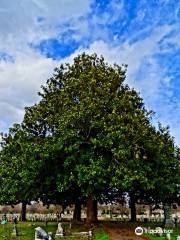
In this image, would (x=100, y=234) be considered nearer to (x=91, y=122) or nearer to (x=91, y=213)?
(x=91, y=213)

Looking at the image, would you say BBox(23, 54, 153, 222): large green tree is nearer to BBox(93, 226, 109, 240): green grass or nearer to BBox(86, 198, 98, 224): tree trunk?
BBox(86, 198, 98, 224): tree trunk

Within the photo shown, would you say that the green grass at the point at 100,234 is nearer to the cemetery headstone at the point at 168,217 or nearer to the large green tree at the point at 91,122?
the large green tree at the point at 91,122

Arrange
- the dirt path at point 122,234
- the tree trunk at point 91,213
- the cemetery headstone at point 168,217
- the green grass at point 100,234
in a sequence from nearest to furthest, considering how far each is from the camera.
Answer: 1. the green grass at point 100,234
2. the dirt path at point 122,234
3. the tree trunk at point 91,213
4. the cemetery headstone at point 168,217

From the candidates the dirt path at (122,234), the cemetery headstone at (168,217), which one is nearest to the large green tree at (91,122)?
the dirt path at (122,234)

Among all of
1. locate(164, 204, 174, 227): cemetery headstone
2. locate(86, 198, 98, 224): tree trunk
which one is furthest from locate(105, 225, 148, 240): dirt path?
locate(164, 204, 174, 227): cemetery headstone

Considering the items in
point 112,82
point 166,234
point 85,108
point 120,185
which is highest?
point 112,82

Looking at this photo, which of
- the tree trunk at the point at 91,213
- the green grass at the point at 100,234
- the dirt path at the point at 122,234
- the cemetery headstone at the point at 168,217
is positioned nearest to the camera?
the green grass at the point at 100,234

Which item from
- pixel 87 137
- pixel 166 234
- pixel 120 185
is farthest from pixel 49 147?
pixel 166 234

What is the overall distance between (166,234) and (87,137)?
38.1ft

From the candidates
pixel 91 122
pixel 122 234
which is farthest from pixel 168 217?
pixel 91 122

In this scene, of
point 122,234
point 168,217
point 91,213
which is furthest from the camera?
point 168,217

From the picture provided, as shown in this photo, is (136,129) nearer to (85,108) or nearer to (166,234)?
(85,108)

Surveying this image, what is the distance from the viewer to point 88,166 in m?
40.8

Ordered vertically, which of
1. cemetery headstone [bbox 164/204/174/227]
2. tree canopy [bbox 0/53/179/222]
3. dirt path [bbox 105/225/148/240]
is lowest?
dirt path [bbox 105/225/148/240]
